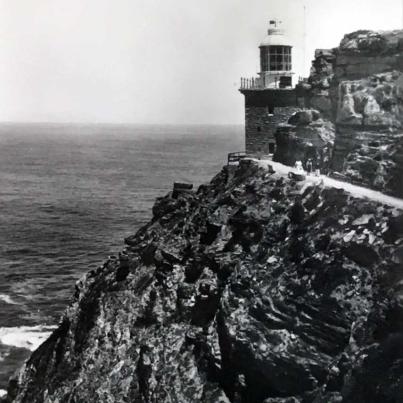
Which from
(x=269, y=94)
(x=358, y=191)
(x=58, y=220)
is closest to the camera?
(x=358, y=191)

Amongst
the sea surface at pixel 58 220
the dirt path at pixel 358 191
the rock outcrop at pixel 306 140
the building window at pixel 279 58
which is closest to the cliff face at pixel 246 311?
the dirt path at pixel 358 191

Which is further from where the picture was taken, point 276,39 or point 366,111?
point 276,39

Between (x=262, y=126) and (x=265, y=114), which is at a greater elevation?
(x=265, y=114)

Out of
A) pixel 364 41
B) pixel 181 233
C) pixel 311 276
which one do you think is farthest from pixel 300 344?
pixel 364 41

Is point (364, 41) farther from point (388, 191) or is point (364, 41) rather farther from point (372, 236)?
point (372, 236)

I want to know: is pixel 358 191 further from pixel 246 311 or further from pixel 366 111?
pixel 246 311

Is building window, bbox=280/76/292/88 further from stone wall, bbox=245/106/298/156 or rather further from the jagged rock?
the jagged rock

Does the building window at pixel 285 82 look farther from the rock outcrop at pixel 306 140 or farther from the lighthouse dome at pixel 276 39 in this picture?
the rock outcrop at pixel 306 140

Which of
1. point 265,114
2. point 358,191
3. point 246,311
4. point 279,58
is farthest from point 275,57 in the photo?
point 246,311
